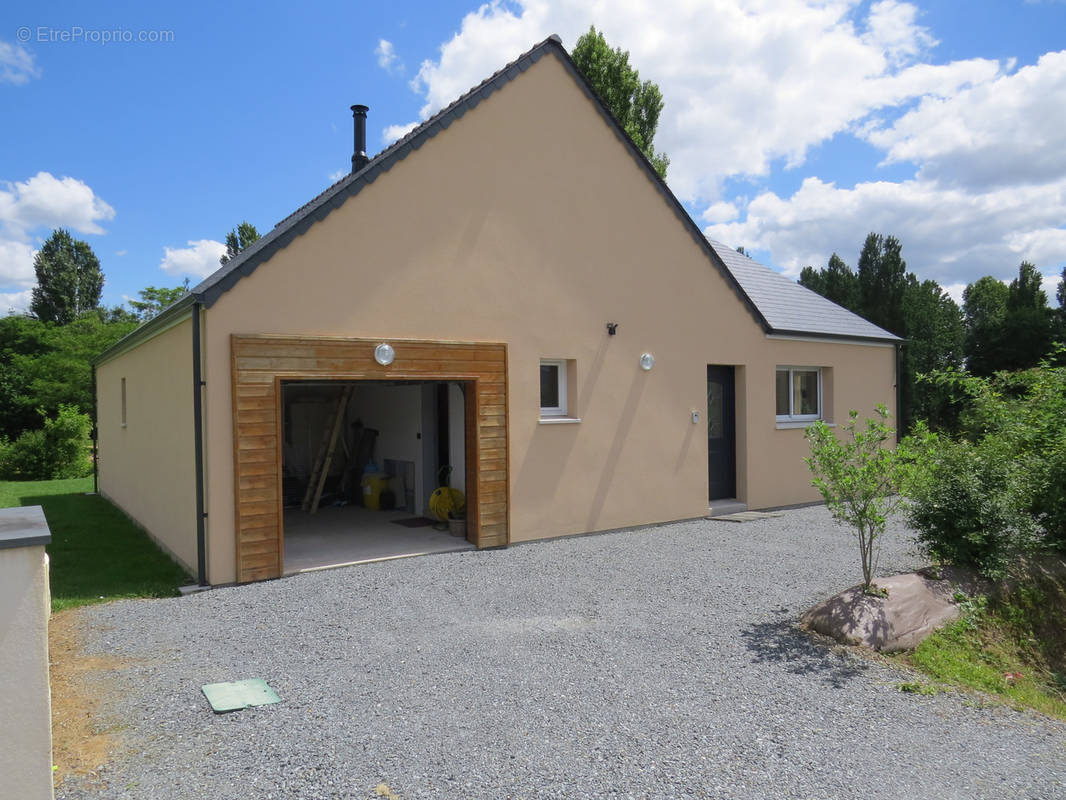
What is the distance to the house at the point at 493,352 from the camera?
7.55 m

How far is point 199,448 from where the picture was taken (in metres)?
7.37

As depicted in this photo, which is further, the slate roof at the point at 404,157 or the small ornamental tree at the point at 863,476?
the slate roof at the point at 404,157

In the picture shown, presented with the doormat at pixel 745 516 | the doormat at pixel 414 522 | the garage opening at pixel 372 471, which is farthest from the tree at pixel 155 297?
the doormat at pixel 745 516

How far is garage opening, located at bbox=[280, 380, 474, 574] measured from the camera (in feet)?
31.3

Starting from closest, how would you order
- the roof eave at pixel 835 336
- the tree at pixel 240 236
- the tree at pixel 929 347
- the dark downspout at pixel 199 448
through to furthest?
the dark downspout at pixel 199 448, the roof eave at pixel 835 336, the tree at pixel 929 347, the tree at pixel 240 236

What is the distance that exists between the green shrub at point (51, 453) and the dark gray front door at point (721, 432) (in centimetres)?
2171

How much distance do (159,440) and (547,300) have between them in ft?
18.9

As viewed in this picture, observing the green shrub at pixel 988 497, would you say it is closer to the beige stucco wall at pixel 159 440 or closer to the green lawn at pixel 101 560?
the beige stucco wall at pixel 159 440

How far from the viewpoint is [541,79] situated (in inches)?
385

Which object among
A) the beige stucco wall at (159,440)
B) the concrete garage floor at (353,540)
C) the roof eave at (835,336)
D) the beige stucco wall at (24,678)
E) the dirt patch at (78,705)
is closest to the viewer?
the beige stucco wall at (24,678)

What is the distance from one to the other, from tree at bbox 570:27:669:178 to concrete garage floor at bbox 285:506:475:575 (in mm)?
14668

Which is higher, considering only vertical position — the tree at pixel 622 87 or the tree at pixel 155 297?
the tree at pixel 622 87

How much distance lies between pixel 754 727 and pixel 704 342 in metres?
8.06

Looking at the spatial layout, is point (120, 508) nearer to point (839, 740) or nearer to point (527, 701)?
point (527, 701)
